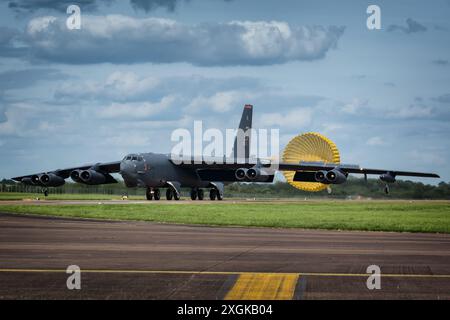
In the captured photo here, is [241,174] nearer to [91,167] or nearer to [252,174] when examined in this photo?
[252,174]

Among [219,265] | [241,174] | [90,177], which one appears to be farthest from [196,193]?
[219,265]

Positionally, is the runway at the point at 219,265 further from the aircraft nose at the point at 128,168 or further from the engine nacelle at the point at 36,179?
the engine nacelle at the point at 36,179

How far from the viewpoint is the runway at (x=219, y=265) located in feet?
36.9

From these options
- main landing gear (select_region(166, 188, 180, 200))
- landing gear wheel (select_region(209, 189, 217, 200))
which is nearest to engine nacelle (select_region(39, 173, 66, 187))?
main landing gear (select_region(166, 188, 180, 200))

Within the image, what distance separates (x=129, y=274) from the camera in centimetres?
1330

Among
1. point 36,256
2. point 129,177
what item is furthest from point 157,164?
point 36,256

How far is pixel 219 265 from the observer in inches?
593

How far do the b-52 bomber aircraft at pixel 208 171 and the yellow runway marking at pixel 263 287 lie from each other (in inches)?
2135

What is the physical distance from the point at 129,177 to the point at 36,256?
50839 mm

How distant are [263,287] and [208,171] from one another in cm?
6646

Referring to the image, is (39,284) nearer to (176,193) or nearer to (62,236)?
(62,236)

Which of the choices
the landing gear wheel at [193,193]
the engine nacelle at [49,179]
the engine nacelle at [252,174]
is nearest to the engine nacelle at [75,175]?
the engine nacelle at [49,179]

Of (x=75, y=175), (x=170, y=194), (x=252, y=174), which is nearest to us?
(x=75, y=175)
